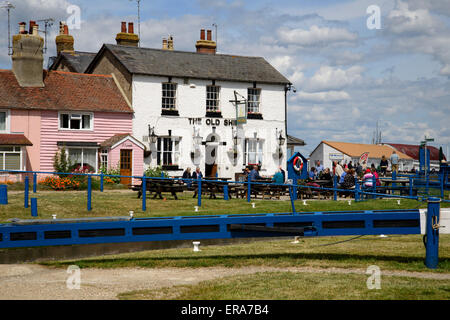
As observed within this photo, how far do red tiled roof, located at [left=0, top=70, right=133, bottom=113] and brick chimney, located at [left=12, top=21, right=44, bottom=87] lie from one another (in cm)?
43

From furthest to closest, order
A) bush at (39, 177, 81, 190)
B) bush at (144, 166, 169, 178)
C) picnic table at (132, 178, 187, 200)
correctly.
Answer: bush at (144, 166, 169, 178), bush at (39, 177, 81, 190), picnic table at (132, 178, 187, 200)

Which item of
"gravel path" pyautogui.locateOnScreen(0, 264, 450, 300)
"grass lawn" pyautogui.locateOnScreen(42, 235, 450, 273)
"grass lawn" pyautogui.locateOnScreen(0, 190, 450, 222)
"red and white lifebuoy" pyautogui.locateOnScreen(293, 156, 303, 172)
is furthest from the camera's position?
"red and white lifebuoy" pyautogui.locateOnScreen(293, 156, 303, 172)

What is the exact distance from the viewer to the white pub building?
37.6 m

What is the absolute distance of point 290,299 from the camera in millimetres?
7805

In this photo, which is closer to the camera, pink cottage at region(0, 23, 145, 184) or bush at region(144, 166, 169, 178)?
pink cottage at region(0, 23, 145, 184)

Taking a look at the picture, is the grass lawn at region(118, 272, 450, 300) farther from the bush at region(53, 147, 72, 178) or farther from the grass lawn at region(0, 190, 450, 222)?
the bush at region(53, 147, 72, 178)

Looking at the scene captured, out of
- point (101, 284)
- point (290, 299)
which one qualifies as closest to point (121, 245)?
point (101, 284)

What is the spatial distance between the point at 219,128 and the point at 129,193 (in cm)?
1225

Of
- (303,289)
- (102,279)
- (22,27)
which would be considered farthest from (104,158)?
(303,289)

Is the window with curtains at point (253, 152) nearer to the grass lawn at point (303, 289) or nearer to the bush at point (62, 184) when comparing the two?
the bush at point (62, 184)

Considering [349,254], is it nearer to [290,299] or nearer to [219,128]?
[290,299]

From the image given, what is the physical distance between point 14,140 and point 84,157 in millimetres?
4140

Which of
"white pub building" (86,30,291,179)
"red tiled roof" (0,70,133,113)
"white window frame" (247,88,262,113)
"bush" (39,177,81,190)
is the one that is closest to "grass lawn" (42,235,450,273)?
"bush" (39,177,81,190)

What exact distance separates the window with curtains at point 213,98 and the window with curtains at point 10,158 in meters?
12.1
